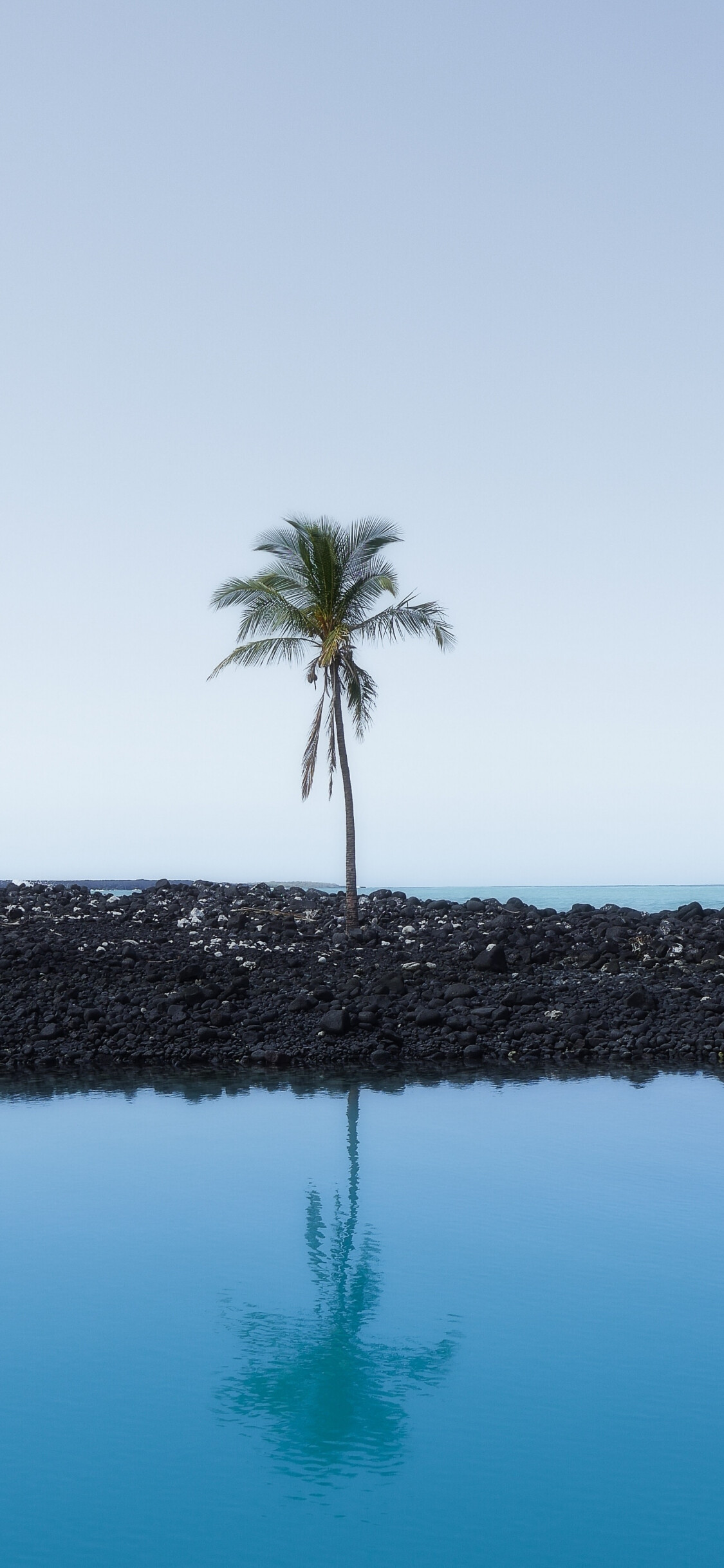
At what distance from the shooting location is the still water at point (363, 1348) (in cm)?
615

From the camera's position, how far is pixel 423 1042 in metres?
20.1

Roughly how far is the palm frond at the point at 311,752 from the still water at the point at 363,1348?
12.3 metres

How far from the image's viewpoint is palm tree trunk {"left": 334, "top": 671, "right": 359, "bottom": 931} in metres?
26.7

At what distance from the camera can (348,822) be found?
27375 millimetres

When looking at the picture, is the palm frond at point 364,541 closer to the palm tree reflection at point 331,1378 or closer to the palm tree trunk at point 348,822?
the palm tree trunk at point 348,822

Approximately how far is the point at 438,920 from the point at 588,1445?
2191 cm

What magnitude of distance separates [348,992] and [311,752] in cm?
667

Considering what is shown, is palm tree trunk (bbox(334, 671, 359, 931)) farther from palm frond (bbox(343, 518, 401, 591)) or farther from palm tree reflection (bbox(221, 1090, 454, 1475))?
palm tree reflection (bbox(221, 1090, 454, 1475))

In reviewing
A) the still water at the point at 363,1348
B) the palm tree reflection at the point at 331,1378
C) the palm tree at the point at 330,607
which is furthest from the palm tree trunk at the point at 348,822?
the palm tree reflection at the point at 331,1378

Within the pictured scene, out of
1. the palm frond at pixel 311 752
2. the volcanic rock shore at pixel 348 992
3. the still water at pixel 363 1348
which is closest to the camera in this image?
the still water at pixel 363 1348

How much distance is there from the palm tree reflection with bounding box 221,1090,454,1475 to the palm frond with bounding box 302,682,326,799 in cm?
1685

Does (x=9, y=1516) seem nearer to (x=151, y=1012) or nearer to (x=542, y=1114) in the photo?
(x=542, y=1114)

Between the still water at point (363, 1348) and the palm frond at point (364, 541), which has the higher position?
the palm frond at point (364, 541)

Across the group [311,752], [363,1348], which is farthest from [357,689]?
[363,1348]
